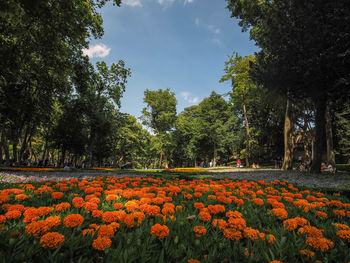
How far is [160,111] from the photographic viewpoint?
35344mm

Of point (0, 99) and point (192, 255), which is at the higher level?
point (0, 99)

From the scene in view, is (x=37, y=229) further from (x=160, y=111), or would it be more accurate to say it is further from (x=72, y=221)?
(x=160, y=111)

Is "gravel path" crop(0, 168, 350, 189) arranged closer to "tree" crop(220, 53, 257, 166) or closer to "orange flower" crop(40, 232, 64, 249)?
"orange flower" crop(40, 232, 64, 249)

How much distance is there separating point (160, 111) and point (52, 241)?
113ft

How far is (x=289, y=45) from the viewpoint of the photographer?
935 centimetres

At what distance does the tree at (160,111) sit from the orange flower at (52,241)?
1239 inches

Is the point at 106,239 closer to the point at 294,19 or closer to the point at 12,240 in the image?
the point at 12,240

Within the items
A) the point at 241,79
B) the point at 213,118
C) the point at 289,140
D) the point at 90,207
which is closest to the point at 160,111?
the point at 213,118

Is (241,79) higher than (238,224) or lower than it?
higher

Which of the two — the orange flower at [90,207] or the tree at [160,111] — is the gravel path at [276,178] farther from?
the tree at [160,111]

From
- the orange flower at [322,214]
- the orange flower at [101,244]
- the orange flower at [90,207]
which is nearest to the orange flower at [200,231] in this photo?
the orange flower at [101,244]

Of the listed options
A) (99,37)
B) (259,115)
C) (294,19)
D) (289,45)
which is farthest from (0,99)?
(259,115)

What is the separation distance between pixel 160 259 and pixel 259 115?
109ft

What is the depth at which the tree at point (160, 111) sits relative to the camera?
33.5 meters
